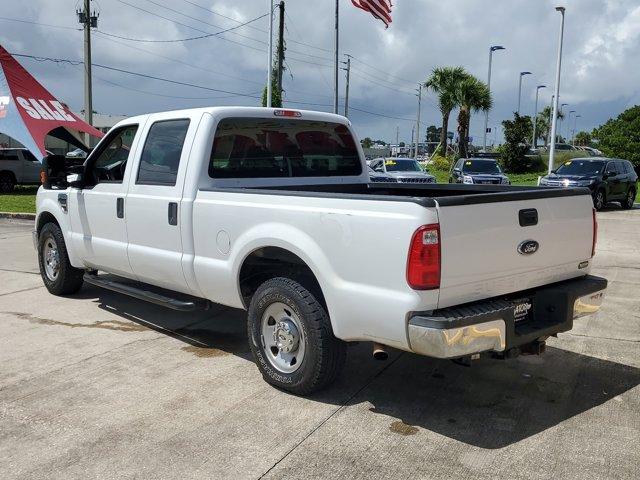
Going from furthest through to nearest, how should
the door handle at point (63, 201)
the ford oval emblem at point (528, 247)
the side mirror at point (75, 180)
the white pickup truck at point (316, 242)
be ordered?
the door handle at point (63, 201), the side mirror at point (75, 180), the ford oval emblem at point (528, 247), the white pickup truck at point (316, 242)

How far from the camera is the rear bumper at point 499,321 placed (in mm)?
3561

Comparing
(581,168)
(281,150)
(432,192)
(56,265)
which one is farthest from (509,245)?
(581,168)

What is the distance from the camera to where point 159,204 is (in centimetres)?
533

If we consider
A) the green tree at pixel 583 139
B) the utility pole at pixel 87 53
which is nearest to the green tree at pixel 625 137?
the utility pole at pixel 87 53

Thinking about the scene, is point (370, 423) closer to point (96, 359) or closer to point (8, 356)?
point (96, 359)

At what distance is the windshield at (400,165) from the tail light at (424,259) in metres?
19.9

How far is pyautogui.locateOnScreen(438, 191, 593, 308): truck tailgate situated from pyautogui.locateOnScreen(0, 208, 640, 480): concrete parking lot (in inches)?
34.3

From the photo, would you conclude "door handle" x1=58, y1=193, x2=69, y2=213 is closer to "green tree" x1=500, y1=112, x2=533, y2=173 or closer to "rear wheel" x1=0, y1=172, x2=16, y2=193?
"rear wheel" x1=0, y1=172, x2=16, y2=193

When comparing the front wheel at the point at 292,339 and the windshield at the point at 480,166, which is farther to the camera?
the windshield at the point at 480,166

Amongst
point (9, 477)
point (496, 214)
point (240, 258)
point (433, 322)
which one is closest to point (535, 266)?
point (496, 214)

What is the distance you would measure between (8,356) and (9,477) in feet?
7.36

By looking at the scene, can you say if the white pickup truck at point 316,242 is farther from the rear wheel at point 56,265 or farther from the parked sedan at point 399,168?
the parked sedan at point 399,168

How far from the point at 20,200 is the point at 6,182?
4616 mm

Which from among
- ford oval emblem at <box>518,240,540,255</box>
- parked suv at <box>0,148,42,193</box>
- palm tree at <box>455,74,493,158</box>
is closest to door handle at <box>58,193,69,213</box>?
ford oval emblem at <box>518,240,540,255</box>
